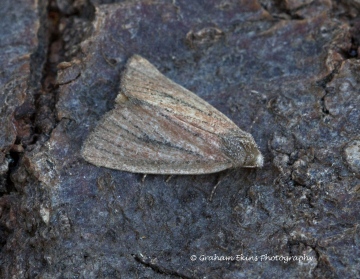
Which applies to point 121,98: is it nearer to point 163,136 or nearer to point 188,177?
point 163,136

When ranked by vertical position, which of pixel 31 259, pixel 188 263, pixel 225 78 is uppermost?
pixel 225 78

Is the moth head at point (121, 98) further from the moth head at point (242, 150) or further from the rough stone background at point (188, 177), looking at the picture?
the moth head at point (242, 150)

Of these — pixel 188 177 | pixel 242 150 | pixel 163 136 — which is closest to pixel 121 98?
pixel 163 136

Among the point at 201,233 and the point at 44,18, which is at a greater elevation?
the point at 44,18

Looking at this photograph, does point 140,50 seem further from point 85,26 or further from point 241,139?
point 241,139

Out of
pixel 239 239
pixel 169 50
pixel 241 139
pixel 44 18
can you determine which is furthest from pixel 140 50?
pixel 239 239
